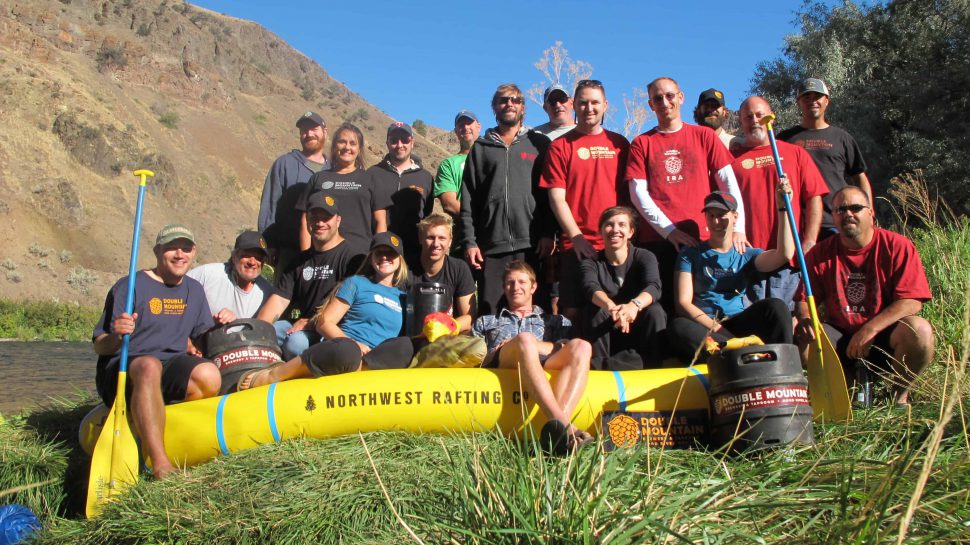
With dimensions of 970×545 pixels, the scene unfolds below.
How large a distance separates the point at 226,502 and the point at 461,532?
5.61ft

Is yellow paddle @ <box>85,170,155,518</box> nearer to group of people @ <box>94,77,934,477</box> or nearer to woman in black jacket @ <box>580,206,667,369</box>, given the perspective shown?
group of people @ <box>94,77,934,477</box>

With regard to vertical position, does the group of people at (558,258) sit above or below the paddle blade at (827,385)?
above

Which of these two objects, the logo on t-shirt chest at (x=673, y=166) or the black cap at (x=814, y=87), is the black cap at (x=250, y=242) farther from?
the black cap at (x=814, y=87)

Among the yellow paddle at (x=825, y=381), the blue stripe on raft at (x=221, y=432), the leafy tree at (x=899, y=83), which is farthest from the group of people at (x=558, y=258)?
the leafy tree at (x=899, y=83)

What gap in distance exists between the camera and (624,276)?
4652mm

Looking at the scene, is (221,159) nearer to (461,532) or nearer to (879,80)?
(879,80)

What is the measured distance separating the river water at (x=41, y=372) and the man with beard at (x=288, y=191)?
6.94 ft

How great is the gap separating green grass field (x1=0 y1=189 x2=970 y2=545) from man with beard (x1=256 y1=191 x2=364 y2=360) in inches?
60.2

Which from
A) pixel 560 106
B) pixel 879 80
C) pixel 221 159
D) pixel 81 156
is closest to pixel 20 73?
pixel 81 156

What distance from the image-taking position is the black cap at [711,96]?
5.72 m

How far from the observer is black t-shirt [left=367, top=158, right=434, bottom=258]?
5.96 m

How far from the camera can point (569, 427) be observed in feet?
10.8

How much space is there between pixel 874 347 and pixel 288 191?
4.36 m

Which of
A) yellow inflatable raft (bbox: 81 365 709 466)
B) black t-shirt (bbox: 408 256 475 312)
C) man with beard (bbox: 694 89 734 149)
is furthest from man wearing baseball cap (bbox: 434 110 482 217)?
yellow inflatable raft (bbox: 81 365 709 466)
